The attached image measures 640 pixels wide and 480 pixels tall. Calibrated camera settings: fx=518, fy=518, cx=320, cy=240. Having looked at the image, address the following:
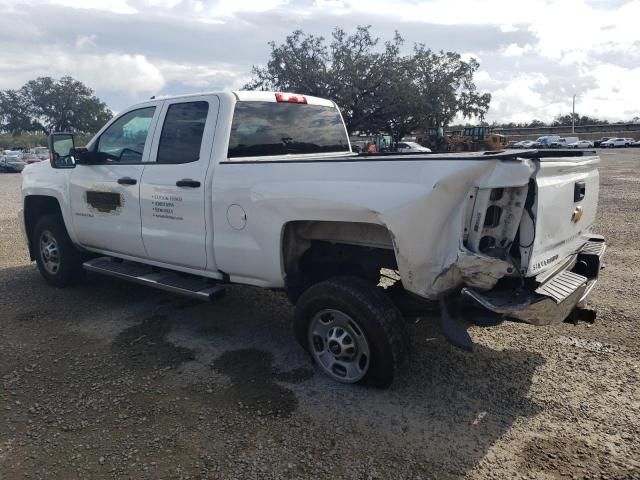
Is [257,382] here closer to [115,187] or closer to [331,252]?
[331,252]

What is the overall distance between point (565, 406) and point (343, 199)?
1.97 m

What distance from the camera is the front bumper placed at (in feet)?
9.91

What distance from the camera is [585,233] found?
4.09 meters

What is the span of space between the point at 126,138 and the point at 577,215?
4.06 m

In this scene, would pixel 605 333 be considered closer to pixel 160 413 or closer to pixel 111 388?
pixel 160 413

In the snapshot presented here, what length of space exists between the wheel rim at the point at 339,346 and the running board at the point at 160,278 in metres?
1.01

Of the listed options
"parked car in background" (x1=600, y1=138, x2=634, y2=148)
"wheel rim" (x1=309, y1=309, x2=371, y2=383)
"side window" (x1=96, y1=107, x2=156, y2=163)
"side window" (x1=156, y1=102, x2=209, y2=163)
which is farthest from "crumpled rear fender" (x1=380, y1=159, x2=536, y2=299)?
"parked car in background" (x1=600, y1=138, x2=634, y2=148)

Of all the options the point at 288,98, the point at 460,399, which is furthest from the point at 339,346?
the point at 288,98

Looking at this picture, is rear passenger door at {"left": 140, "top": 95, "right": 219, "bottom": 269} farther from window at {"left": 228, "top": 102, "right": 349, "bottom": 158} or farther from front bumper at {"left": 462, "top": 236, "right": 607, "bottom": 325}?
front bumper at {"left": 462, "top": 236, "right": 607, "bottom": 325}

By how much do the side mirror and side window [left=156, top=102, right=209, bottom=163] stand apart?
1.35m

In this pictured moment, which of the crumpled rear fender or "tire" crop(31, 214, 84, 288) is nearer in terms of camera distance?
the crumpled rear fender

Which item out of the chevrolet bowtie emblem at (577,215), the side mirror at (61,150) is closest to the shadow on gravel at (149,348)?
the side mirror at (61,150)

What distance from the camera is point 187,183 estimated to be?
14.0ft

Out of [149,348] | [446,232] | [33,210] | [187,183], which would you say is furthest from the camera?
[33,210]
